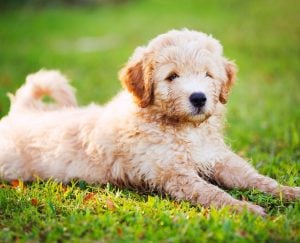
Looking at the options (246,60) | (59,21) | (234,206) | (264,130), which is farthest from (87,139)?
(59,21)

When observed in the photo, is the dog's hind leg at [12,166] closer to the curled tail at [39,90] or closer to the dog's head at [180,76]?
the curled tail at [39,90]

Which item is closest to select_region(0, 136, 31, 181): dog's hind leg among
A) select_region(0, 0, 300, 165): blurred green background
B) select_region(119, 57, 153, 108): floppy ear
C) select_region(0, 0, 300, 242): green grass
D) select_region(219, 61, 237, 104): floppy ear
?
select_region(0, 0, 300, 242): green grass

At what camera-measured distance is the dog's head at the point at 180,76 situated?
16.0 ft

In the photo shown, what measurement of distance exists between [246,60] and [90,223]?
9.36 metres

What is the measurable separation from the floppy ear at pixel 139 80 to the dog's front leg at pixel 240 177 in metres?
0.90

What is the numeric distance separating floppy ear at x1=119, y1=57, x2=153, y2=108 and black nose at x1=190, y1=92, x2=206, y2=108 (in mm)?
448

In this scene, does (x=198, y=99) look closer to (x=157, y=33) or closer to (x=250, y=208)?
(x=250, y=208)

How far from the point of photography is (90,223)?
4293mm

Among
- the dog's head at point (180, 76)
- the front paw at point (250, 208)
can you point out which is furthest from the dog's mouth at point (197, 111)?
the front paw at point (250, 208)

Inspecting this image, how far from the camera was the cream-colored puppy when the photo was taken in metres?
4.94

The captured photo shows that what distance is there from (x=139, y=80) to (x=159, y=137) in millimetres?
528

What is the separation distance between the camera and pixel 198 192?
4812 millimetres

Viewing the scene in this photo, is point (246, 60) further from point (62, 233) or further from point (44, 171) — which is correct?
point (62, 233)

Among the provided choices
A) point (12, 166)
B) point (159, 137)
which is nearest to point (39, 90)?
point (12, 166)
